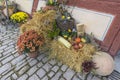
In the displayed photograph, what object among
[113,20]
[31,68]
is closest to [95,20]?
[113,20]

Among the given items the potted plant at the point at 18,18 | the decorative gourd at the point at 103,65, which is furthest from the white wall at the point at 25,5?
the decorative gourd at the point at 103,65

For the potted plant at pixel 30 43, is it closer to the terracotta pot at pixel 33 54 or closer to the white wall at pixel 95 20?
the terracotta pot at pixel 33 54

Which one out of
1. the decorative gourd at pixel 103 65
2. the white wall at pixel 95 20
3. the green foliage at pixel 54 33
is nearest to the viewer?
the decorative gourd at pixel 103 65

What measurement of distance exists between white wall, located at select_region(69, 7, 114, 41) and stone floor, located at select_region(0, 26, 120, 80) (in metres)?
0.65

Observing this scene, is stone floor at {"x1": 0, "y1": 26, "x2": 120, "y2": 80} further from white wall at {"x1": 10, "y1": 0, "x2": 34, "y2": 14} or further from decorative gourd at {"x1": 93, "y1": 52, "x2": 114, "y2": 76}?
white wall at {"x1": 10, "y1": 0, "x2": 34, "y2": 14}

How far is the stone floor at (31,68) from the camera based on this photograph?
221 cm

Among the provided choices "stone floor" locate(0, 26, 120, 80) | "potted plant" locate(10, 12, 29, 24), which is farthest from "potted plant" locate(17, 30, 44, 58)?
"potted plant" locate(10, 12, 29, 24)

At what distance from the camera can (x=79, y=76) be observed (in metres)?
2.26

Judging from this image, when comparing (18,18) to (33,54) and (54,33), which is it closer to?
(54,33)

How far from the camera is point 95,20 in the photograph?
8.50ft

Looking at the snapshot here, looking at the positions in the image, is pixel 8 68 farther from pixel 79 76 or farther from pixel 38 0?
pixel 38 0

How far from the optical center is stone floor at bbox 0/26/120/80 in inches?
A: 87.1

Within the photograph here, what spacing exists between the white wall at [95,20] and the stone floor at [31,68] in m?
0.65

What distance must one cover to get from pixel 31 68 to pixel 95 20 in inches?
61.5
